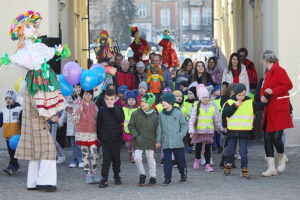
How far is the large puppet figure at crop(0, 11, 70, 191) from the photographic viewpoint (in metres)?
11.9

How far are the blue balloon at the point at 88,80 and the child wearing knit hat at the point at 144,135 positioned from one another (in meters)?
0.74

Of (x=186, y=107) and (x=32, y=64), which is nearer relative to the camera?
(x=32, y=64)

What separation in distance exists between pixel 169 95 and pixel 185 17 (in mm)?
69082

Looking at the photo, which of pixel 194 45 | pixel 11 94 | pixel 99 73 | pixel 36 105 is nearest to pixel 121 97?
pixel 11 94

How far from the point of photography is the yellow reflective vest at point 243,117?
13086mm

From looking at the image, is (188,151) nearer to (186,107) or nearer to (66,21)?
(186,107)

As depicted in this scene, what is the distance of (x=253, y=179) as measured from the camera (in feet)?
42.4

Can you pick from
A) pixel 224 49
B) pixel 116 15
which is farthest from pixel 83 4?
pixel 116 15

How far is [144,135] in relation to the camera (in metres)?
12.4

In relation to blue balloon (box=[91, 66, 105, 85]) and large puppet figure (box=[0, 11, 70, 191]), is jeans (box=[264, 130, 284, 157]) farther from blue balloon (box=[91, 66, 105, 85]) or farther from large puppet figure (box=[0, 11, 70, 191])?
large puppet figure (box=[0, 11, 70, 191])

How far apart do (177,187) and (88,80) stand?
197cm

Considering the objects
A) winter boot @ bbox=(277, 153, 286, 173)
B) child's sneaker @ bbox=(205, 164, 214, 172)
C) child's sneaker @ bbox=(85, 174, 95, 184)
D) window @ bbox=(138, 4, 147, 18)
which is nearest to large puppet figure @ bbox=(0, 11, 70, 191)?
child's sneaker @ bbox=(85, 174, 95, 184)

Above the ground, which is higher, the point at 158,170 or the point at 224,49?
the point at 224,49

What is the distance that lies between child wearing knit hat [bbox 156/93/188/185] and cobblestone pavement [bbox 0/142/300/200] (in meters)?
0.30
